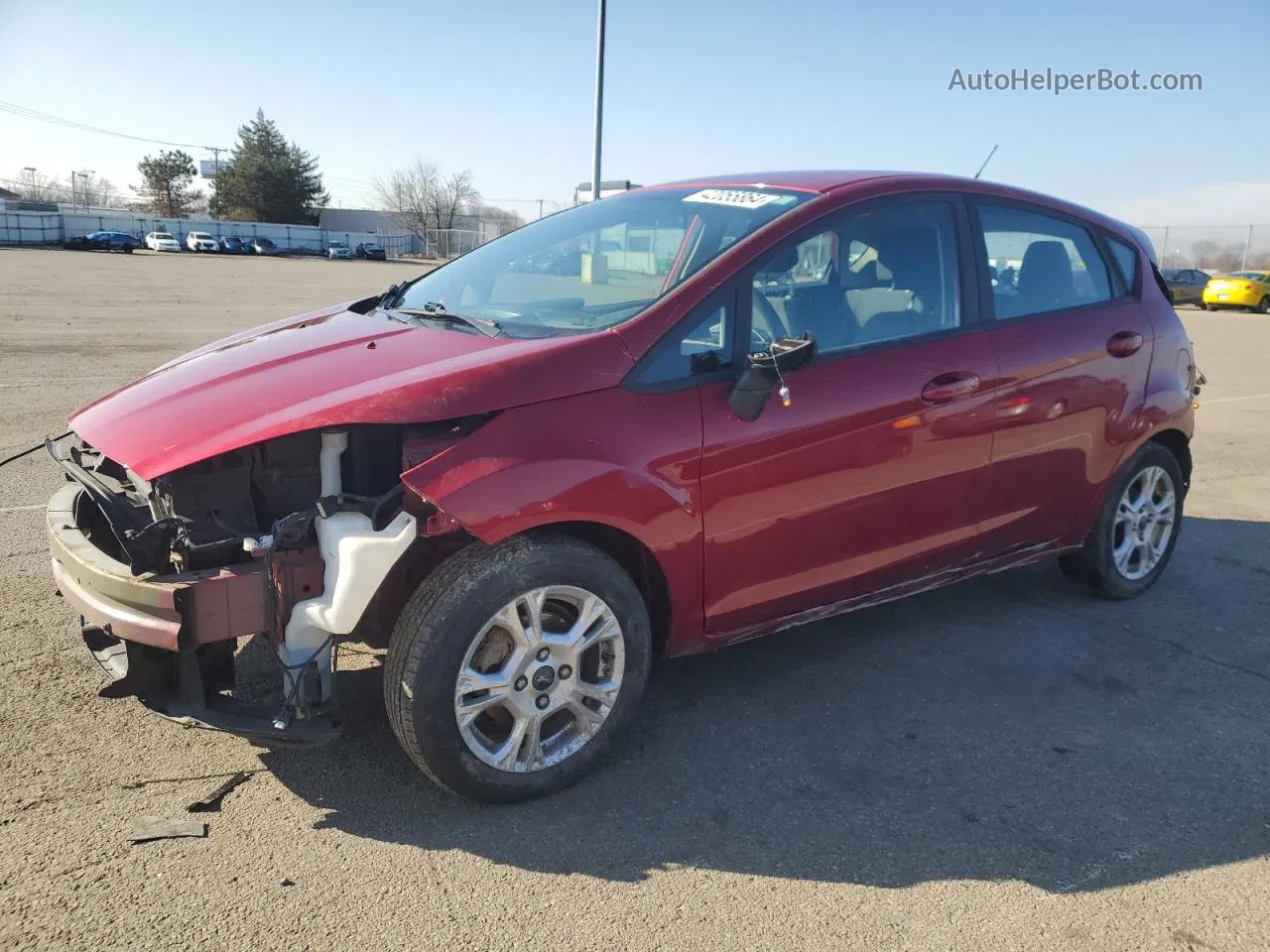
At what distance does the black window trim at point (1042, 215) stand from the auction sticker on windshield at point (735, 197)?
2.92 feet

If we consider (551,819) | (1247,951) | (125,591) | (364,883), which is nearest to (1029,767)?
(1247,951)

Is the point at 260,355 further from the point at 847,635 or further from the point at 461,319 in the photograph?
the point at 847,635

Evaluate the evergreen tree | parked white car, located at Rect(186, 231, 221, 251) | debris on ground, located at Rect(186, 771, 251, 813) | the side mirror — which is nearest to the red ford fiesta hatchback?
the side mirror

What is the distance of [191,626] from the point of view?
2637 mm

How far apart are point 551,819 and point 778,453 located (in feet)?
4.34

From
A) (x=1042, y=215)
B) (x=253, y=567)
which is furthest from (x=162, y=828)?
(x=1042, y=215)

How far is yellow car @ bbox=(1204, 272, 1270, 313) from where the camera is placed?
101 feet

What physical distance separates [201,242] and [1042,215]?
2500 inches

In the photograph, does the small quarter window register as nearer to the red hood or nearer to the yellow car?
the red hood

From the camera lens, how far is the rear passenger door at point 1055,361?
13.0ft

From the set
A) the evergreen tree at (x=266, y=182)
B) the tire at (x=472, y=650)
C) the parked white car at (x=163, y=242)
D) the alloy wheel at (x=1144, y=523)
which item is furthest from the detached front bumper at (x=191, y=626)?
the evergreen tree at (x=266, y=182)

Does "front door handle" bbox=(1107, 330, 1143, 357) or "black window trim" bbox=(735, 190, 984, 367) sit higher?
"black window trim" bbox=(735, 190, 984, 367)

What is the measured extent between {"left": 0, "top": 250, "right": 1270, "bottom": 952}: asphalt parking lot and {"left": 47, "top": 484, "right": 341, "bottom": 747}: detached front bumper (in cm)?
29

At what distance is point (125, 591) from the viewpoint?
271 centimetres
